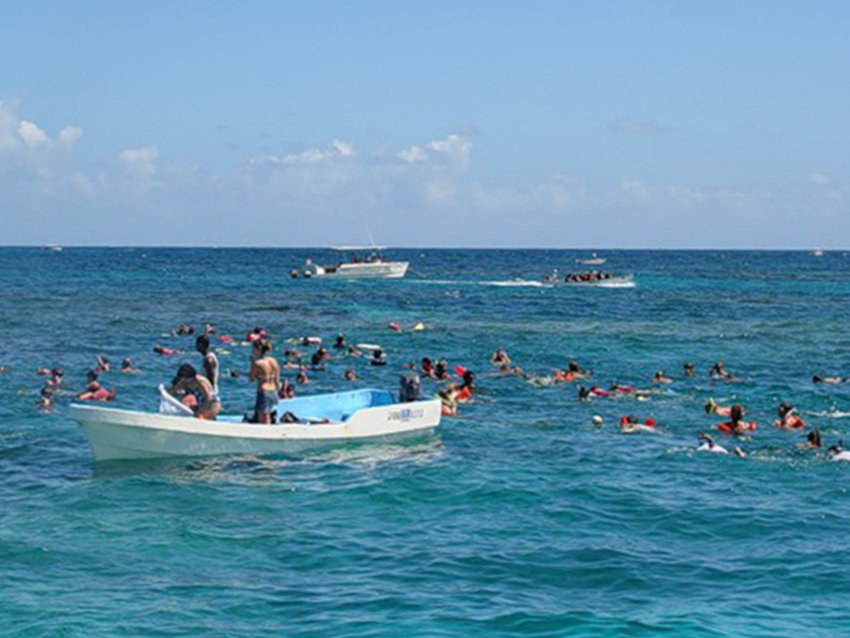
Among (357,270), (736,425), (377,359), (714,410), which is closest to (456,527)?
(736,425)

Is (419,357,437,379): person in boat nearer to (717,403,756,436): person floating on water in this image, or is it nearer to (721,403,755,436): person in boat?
(717,403,756,436): person floating on water

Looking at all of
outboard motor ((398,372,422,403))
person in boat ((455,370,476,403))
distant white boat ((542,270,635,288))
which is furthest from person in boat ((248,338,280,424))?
distant white boat ((542,270,635,288))

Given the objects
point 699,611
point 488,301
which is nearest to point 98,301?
point 488,301

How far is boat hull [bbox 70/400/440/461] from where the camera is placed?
22.7 m

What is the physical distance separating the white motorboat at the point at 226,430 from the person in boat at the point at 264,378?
0.43 metres

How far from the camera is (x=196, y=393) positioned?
23.7m

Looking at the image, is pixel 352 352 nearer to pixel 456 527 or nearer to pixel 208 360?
pixel 208 360

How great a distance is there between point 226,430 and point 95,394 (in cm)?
1052

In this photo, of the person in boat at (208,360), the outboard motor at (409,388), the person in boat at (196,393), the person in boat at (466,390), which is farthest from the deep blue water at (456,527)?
the person in boat at (208,360)

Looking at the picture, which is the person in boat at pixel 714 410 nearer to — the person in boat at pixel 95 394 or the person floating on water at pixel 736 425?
the person floating on water at pixel 736 425

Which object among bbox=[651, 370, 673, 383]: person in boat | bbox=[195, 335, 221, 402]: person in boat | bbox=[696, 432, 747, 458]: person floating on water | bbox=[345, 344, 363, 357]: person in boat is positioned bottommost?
bbox=[696, 432, 747, 458]: person floating on water

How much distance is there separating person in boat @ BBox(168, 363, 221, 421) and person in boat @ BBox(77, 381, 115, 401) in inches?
375

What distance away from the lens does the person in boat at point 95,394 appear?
32.3 metres

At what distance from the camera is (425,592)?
1565 cm
